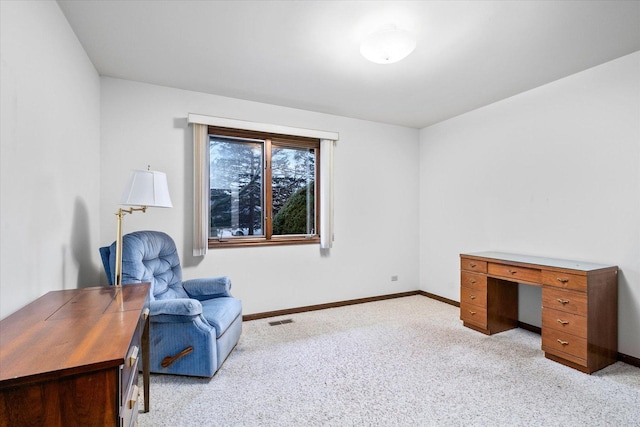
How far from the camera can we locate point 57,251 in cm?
208

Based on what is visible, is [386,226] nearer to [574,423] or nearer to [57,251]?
[574,423]

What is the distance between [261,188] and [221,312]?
1713mm

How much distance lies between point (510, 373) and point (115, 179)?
3814 millimetres

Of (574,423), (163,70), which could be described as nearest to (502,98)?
(574,423)

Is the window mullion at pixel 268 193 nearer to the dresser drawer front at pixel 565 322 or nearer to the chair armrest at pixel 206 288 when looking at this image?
the chair armrest at pixel 206 288

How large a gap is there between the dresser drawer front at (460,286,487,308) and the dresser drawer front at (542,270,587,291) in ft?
2.13

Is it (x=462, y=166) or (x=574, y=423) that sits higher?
(x=462, y=166)

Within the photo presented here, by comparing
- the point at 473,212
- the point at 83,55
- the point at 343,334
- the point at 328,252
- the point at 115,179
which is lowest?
the point at 343,334

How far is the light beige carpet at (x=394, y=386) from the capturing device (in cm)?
193

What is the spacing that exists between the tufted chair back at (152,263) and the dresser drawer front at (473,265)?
9.39ft

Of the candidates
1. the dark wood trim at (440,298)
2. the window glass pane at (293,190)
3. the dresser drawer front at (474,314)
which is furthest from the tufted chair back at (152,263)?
the dark wood trim at (440,298)

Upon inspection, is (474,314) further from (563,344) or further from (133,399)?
(133,399)

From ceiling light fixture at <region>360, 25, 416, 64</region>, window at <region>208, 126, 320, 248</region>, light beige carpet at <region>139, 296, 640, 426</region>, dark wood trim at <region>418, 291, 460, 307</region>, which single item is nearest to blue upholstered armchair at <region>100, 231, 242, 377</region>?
light beige carpet at <region>139, 296, 640, 426</region>

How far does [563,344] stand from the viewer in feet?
8.51
